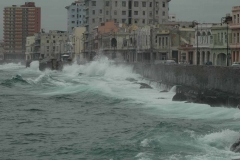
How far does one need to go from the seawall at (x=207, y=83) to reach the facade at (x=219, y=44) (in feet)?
40.6

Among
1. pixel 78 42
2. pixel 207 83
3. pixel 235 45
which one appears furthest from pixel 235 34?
pixel 78 42

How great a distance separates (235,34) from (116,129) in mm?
39842

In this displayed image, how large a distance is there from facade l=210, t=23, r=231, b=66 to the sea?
22970 millimetres

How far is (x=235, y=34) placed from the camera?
6862 cm

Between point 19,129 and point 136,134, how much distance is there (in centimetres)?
644

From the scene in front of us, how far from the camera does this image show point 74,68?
13050cm

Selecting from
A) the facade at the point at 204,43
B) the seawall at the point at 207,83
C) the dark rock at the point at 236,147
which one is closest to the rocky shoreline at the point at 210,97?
the seawall at the point at 207,83

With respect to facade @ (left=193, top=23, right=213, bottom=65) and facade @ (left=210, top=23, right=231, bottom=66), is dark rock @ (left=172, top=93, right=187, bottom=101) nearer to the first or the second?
facade @ (left=210, top=23, right=231, bottom=66)

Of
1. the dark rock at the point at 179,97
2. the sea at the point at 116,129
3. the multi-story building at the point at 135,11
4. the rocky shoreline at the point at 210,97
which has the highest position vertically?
the multi-story building at the point at 135,11

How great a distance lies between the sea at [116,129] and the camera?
24516 millimetres

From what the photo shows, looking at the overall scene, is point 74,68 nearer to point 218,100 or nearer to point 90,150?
point 218,100

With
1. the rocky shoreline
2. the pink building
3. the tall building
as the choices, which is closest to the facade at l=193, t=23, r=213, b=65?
the pink building

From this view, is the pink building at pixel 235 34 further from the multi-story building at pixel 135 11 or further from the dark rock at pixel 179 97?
the multi-story building at pixel 135 11

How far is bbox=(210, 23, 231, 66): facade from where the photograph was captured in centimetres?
7238
